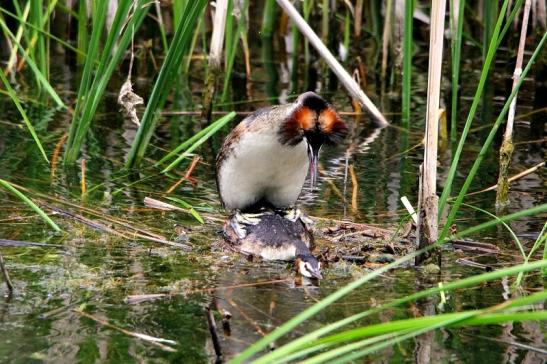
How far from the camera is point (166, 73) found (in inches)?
274

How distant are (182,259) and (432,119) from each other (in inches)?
62.4

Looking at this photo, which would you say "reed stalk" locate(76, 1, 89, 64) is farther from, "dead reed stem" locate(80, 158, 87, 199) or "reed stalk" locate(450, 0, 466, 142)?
"reed stalk" locate(450, 0, 466, 142)

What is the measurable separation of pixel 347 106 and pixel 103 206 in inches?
155

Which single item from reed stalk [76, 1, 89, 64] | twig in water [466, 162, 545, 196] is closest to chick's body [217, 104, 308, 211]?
twig in water [466, 162, 545, 196]

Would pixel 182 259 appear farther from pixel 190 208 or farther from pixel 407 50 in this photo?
pixel 407 50

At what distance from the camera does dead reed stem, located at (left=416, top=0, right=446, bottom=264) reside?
5246 mm

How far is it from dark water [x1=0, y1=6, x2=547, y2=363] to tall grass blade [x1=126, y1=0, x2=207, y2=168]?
0.24 meters

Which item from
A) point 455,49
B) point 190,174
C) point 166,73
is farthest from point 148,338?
point 190,174

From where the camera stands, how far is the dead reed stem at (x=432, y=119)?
17.2 feet

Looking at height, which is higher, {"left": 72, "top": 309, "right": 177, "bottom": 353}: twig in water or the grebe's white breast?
the grebe's white breast

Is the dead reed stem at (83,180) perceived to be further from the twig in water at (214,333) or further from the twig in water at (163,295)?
the twig in water at (214,333)

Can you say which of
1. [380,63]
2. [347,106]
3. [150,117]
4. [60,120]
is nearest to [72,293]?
[150,117]

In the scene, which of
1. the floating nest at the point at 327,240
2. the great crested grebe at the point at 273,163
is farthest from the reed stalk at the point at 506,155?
the great crested grebe at the point at 273,163

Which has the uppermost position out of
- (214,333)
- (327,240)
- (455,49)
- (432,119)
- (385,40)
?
(455,49)
